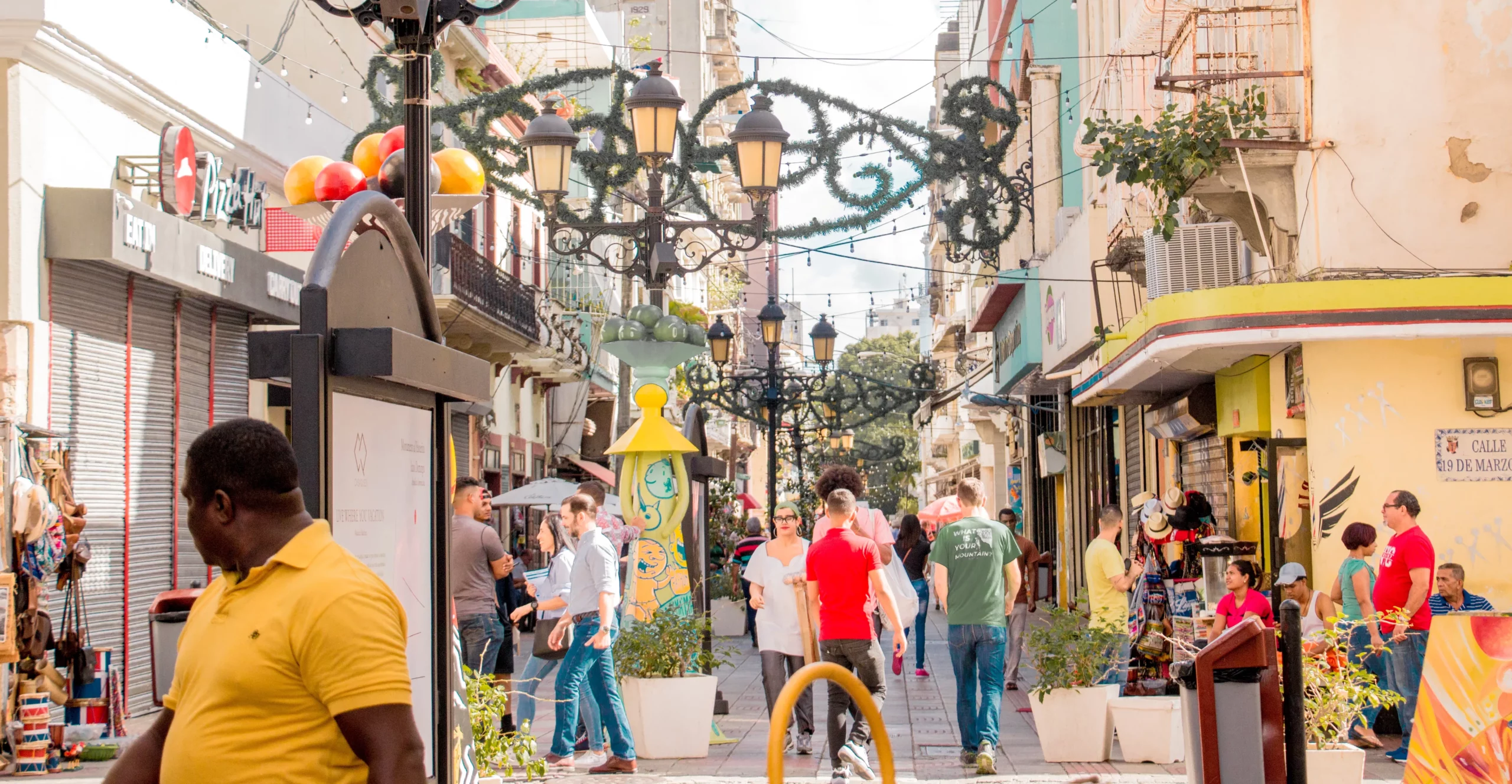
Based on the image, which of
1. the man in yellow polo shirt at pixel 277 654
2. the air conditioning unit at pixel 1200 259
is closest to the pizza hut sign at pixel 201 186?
the air conditioning unit at pixel 1200 259

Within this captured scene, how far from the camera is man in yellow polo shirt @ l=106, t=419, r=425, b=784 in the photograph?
311cm

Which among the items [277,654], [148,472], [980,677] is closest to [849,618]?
[980,677]

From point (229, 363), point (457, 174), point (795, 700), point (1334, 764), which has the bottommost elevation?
point (1334, 764)

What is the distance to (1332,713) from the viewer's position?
26.0 feet

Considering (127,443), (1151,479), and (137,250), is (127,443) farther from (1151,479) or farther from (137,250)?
(1151,479)

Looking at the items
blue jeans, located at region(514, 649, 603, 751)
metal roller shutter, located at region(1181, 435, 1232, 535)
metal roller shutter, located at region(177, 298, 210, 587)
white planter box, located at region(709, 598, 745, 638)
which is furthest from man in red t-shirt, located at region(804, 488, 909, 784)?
white planter box, located at region(709, 598, 745, 638)

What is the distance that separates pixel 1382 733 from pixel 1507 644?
13.8 feet

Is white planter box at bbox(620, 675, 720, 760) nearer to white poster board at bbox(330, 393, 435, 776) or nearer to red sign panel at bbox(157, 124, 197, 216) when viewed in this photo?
white poster board at bbox(330, 393, 435, 776)

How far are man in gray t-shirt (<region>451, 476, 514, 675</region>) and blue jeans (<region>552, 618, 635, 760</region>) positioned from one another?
623mm

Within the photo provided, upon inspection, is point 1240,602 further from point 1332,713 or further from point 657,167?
point 657,167

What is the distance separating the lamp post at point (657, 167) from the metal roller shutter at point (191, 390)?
475 centimetres

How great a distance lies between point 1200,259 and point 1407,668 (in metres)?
6.12

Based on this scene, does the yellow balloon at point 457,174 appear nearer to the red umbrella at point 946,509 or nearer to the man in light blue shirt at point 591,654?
the man in light blue shirt at point 591,654

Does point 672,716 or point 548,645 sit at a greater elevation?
point 548,645
